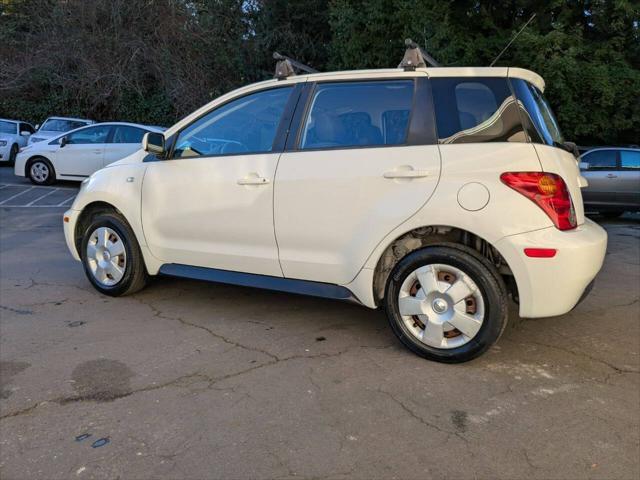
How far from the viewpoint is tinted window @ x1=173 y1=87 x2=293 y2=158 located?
14.0 feet

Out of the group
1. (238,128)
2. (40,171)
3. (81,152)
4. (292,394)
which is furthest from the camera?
(40,171)

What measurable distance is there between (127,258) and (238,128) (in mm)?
1508

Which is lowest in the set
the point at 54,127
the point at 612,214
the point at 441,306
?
the point at 612,214

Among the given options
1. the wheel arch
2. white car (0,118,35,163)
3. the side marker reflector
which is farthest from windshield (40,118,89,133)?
the side marker reflector

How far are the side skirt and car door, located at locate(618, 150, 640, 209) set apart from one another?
29.8 ft

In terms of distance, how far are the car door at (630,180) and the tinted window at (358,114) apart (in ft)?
29.1

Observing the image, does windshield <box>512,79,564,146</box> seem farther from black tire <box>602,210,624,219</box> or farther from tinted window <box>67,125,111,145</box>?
tinted window <box>67,125,111,145</box>

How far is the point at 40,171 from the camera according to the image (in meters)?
13.4

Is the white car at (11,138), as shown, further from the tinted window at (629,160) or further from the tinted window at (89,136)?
the tinted window at (629,160)

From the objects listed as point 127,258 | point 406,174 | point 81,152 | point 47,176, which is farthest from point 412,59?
point 47,176

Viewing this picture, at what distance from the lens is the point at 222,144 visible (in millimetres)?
4496

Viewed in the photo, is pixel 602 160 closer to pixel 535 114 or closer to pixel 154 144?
pixel 535 114

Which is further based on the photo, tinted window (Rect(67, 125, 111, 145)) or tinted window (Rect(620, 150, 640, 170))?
tinted window (Rect(67, 125, 111, 145))

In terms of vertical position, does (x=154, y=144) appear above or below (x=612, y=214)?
above
